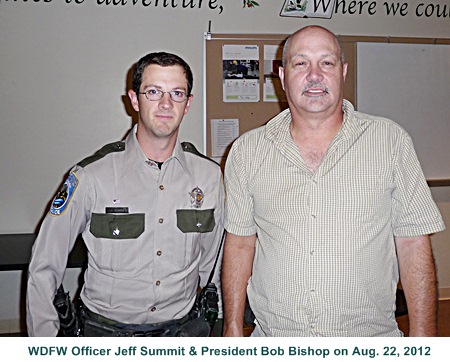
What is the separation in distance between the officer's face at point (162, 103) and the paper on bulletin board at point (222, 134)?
6.43 feet

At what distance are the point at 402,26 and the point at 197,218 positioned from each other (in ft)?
9.33

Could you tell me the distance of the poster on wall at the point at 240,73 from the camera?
3.75 metres

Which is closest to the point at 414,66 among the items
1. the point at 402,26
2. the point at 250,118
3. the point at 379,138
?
the point at 402,26

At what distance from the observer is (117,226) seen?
182cm

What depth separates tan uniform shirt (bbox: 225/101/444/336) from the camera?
1.62 m

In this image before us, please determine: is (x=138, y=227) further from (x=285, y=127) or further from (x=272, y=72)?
(x=272, y=72)

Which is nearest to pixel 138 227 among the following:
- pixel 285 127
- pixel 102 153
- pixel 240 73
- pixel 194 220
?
pixel 194 220

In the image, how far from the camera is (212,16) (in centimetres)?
372

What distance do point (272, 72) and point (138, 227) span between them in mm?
2278

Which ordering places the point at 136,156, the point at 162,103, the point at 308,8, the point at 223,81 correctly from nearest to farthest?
1. the point at 162,103
2. the point at 136,156
3. the point at 223,81
4. the point at 308,8

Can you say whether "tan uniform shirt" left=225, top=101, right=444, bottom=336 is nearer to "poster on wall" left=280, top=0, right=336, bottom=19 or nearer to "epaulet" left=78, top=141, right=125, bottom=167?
"epaulet" left=78, top=141, right=125, bottom=167

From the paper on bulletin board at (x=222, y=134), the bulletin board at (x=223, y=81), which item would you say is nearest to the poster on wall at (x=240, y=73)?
the bulletin board at (x=223, y=81)

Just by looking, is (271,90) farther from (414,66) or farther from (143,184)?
(143,184)

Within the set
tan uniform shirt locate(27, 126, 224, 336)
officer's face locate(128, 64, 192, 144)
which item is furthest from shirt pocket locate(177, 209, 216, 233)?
officer's face locate(128, 64, 192, 144)
